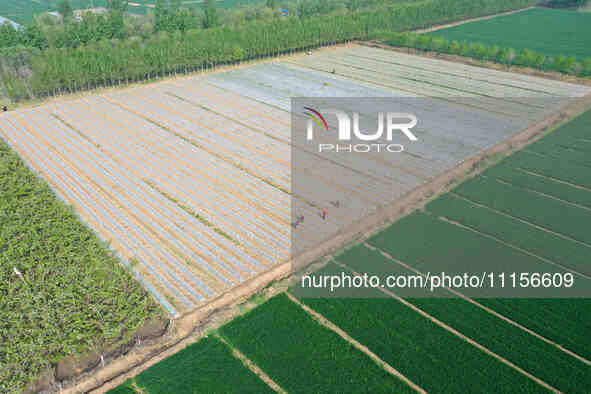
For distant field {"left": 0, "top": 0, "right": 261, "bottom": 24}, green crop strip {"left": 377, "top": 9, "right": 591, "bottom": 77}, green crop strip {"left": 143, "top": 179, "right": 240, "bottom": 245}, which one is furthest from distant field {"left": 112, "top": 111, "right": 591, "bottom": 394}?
distant field {"left": 0, "top": 0, "right": 261, "bottom": 24}

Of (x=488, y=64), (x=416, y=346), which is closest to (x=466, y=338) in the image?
(x=416, y=346)

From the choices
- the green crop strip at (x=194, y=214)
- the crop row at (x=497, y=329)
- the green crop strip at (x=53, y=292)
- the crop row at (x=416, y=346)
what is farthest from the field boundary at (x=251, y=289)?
the green crop strip at (x=194, y=214)

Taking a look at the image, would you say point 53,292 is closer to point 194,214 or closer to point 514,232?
point 194,214

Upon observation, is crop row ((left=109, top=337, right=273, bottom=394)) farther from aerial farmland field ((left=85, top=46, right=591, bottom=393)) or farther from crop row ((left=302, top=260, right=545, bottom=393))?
crop row ((left=302, top=260, right=545, bottom=393))

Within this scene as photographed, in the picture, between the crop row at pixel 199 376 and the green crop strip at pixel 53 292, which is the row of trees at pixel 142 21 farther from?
the crop row at pixel 199 376

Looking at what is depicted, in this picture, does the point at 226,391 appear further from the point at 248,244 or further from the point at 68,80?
the point at 68,80

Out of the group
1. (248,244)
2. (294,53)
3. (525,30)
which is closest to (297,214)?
(248,244)

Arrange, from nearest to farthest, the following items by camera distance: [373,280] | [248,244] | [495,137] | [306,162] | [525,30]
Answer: [373,280]
[248,244]
[306,162]
[495,137]
[525,30]
